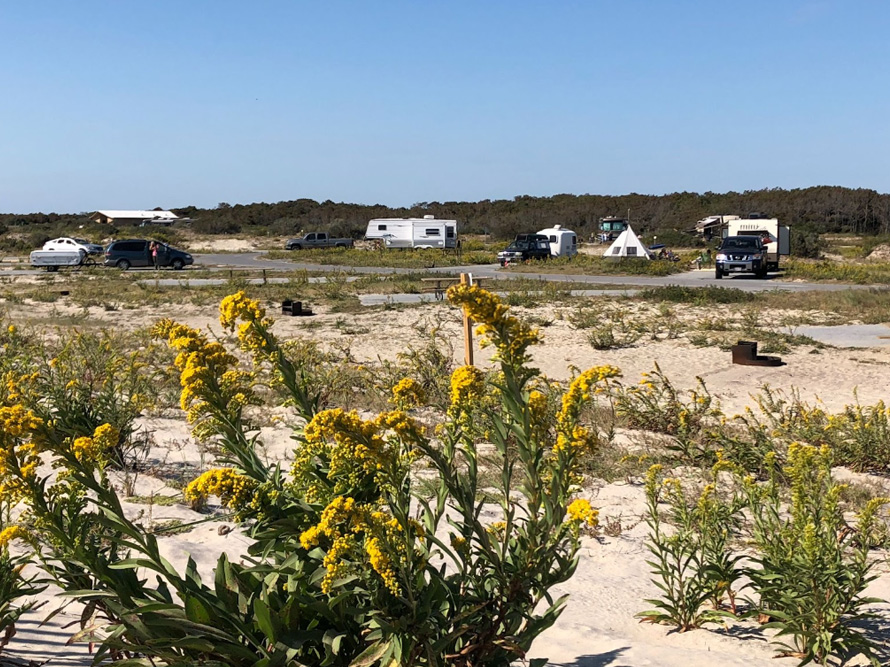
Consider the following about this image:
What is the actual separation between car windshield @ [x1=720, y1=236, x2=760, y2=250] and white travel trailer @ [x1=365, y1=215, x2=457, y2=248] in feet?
74.5

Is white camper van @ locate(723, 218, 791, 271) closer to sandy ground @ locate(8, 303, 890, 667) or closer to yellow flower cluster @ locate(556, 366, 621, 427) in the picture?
sandy ground @ locate(8, 303, 890, 667)

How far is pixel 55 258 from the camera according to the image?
37.5 meters

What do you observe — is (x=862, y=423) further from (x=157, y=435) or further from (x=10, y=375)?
(x=10, y=375)

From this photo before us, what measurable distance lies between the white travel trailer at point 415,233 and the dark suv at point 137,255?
16523 millimetres

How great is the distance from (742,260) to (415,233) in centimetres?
2498

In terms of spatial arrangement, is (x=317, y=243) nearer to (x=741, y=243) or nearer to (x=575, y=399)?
(x=741, y=243)

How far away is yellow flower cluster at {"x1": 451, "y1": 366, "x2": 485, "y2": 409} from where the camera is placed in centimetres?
250

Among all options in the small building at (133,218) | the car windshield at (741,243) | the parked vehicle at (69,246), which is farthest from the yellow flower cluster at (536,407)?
the small building at (133,218)

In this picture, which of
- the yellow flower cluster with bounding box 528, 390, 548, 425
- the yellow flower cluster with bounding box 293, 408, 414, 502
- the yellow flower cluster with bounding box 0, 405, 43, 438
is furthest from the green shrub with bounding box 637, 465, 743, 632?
the yellow flower cluster with bounding box 0, 405, 43, 438

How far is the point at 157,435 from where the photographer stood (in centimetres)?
697

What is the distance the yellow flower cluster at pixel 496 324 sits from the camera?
85.0 inches

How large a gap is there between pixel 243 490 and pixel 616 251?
3751cm

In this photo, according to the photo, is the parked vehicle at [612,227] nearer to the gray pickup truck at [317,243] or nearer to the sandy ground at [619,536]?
the gray pickup truck at [317,243]

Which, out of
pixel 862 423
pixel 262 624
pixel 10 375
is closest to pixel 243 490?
pixel 262 624
